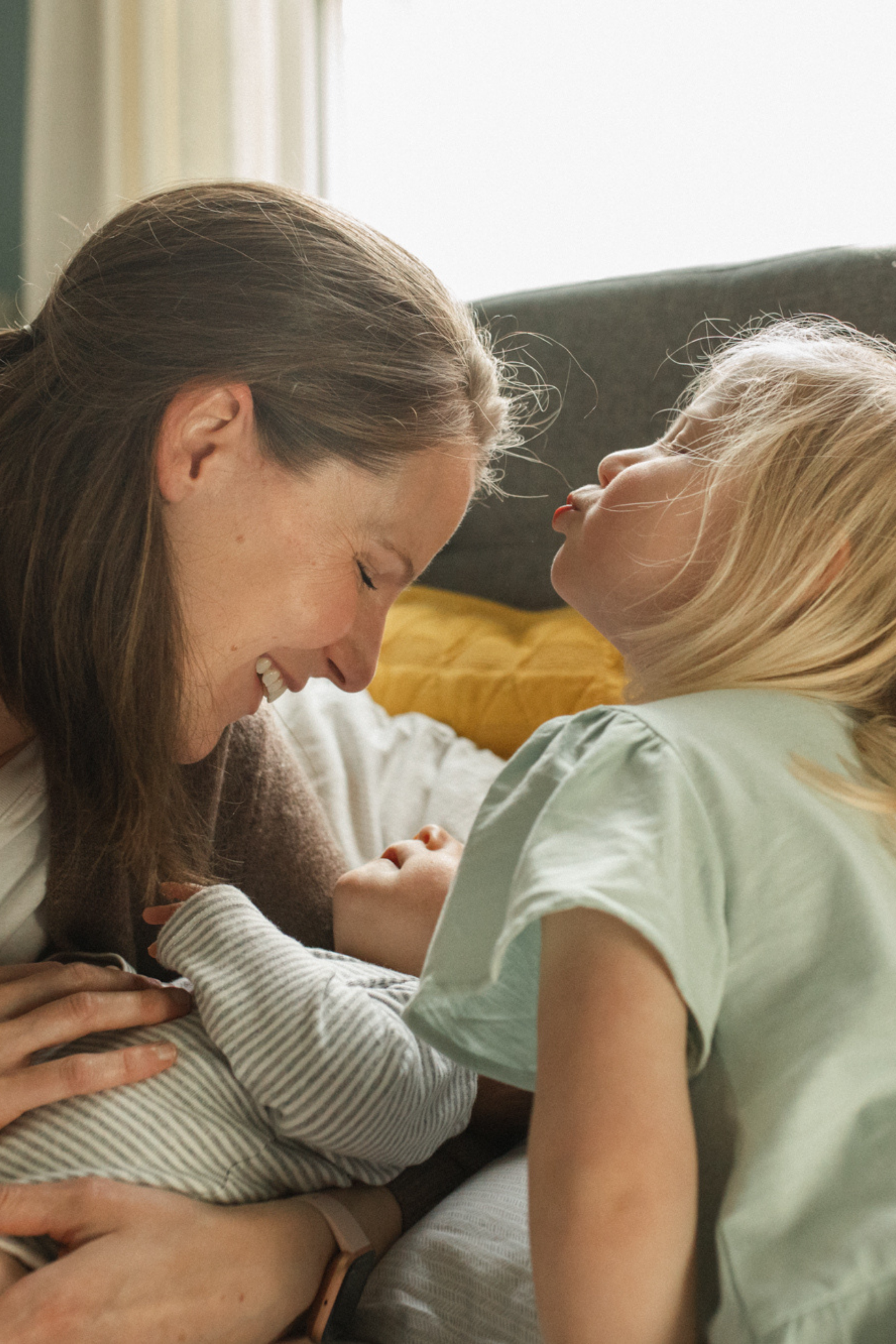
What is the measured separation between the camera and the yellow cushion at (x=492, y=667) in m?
1.56

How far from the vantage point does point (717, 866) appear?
66 cm

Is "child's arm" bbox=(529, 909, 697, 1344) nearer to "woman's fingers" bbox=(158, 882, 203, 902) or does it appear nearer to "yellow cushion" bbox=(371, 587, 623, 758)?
"woman's fingers" bbox=(158, 882, 203, 902)

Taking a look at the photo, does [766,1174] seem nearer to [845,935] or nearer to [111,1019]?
[845,935]

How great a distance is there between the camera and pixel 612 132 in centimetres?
224

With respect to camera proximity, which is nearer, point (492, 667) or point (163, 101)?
point (492, 667)

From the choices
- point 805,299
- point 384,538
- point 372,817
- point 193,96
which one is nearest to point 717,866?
point 384,538

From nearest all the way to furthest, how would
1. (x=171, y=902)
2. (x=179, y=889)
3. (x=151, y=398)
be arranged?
(x=151, y=398) → (x=179, y=889) → (x=171, y=902)

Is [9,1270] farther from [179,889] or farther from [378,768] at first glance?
[378,768]

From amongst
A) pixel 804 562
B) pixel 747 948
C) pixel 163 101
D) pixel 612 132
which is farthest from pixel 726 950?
pixel 163 101

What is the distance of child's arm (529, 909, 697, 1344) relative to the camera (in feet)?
1.88

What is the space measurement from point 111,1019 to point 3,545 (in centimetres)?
43

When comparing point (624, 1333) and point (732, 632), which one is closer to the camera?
point (624, 1333)

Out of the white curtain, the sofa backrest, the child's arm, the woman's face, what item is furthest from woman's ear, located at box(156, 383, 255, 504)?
the white curtain

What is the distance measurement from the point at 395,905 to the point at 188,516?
42 cm
